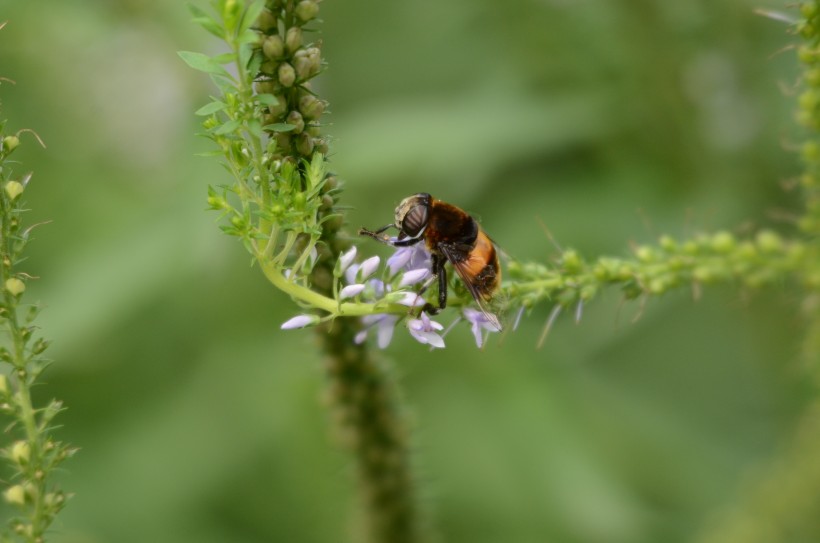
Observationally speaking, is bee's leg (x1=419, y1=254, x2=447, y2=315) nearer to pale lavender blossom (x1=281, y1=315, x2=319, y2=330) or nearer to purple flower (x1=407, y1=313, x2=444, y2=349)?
purple flower (x1=407, y1=313, x2=444, y2=349)

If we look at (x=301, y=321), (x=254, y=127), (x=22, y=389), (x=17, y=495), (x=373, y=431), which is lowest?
(x=17, y=495)

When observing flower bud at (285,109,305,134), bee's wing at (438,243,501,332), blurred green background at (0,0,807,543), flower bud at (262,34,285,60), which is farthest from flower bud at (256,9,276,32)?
blurred green background at (0,0,807,543)

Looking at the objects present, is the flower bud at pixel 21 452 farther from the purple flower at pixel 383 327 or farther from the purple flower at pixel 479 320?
the purple flower at pixel 479 320

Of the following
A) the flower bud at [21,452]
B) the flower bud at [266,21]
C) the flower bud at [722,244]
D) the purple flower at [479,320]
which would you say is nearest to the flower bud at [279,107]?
the flower bud at [266,21]

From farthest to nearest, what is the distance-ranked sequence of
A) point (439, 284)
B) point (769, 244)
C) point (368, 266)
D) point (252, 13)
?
point (769, 244) → point (439, 284) → point (368, 266) → point (252, 13)

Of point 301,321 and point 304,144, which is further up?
point 304,144

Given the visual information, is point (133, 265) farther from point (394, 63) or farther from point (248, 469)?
point (394, 63)

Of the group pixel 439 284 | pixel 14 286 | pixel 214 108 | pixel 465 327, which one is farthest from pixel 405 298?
pixel 465 327

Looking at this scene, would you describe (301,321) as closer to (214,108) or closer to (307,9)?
(214,108)

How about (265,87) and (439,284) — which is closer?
(265,87)
